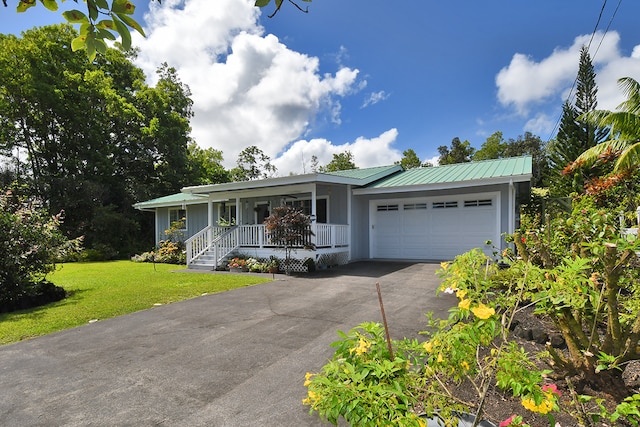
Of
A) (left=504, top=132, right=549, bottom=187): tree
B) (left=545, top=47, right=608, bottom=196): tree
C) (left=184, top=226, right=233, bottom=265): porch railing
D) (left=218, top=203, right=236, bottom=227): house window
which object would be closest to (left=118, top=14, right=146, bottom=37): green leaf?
(left=184, top=226, right=233, bottom=265): porch railing

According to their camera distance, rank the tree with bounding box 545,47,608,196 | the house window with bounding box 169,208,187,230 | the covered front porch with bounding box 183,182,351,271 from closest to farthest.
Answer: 1. the covered front porch with bounding box 183,182,351,271
2. the house window with bounding box 169,208,187,230
3. the tree with bounding box 545,47,608,196

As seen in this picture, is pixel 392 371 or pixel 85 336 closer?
pixel 392 371

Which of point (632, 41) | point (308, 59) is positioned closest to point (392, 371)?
point (308, 59)

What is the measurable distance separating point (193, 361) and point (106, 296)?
17.2 feet

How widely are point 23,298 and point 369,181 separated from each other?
34.0 feet

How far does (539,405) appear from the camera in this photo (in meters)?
1.35

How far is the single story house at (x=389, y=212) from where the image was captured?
10.8 metres

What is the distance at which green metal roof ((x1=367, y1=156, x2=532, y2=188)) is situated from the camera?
10297mm

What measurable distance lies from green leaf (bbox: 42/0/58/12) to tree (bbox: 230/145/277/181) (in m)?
35.4

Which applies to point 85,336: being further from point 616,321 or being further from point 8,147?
point 8,147

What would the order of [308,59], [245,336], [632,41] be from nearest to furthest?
[245,336], [632,41], [308,59]

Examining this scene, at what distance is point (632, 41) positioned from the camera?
Result: 1108 cm

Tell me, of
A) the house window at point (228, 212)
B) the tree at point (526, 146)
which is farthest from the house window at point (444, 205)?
the tree at point (526, 146)

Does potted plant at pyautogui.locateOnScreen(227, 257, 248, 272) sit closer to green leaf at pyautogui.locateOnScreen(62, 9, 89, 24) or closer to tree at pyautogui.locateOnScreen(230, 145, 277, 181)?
green leaf at pyautogui.locateOnScreen(62, 9, 89, 24)
